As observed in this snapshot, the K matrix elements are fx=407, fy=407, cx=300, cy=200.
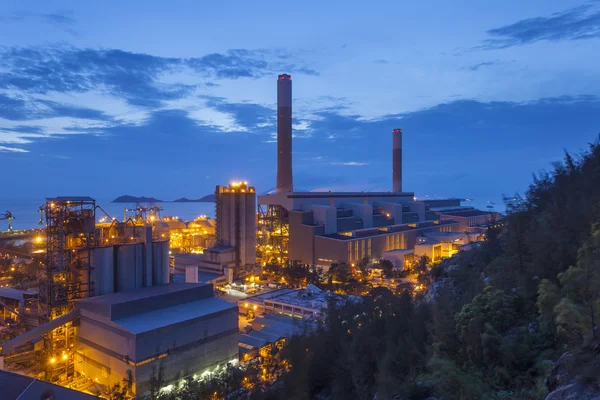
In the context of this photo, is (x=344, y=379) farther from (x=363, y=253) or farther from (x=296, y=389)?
(x=363, y=253)

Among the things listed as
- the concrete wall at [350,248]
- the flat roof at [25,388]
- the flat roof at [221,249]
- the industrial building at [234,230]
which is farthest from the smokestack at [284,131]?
the flat roof at [25,388]

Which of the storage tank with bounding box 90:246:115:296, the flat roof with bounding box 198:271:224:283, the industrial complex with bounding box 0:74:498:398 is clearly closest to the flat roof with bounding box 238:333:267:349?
the industrial complex with bounding box 0:74:498:398

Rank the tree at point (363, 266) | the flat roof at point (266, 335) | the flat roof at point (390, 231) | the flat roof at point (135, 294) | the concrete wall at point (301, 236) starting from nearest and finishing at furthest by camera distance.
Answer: the flat roof at point (135, 294)
the flat roof at point (266, 335)
the tree at point (363, 266)
the flat roof at point (390, 231)
the concrete wall at point (301, 236)

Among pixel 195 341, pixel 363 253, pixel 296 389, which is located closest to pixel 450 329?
pixel 296 389

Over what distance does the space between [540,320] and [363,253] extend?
2154 centimetres

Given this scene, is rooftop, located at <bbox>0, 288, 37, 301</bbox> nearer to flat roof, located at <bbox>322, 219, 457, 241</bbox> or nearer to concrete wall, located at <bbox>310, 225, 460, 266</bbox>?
concrete wall, located at <bbox>310, 225, 460, 266</bbox>

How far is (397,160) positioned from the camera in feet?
143

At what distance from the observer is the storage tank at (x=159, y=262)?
15.2 m

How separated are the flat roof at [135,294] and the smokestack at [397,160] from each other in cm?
3286

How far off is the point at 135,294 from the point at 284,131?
20.9 m

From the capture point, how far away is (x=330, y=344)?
29.1 feet

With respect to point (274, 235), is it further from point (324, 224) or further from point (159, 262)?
point (159, 262)

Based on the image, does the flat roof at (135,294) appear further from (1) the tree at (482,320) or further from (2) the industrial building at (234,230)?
(2) the industrial building at (234,230)

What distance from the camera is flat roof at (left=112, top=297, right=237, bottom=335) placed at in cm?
1124
